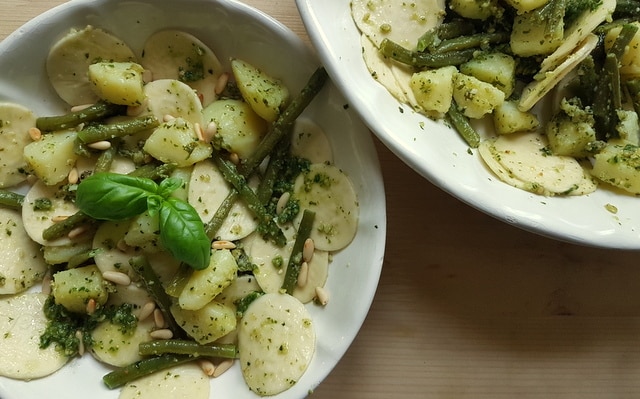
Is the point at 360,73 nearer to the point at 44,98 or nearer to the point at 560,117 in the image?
the point at 560,117

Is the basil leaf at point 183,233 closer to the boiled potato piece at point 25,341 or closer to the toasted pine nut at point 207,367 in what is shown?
the toasted pine nut at point 207,367

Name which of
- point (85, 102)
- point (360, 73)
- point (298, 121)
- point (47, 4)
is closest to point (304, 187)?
point (298, 121)

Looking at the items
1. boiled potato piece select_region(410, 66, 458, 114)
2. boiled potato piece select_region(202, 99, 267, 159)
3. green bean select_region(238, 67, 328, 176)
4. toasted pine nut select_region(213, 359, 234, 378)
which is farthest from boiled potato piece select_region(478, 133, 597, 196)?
toasted pine nut select_region(213, 359, 234, 378)

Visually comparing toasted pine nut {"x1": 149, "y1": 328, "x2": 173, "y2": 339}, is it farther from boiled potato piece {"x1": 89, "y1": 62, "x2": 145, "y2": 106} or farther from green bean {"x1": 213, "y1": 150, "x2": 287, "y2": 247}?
boiled potato piece {"x1": 89, "y1": 62, "x2": 145, "y2": 106}

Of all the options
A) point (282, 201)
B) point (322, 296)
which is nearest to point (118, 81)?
point (282, 201)

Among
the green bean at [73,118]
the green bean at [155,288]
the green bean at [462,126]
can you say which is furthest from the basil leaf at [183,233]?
the green bean at [462,126]

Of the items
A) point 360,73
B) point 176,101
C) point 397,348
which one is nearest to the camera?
point 360,73

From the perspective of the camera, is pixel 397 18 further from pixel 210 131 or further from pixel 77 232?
pixel 77 232
